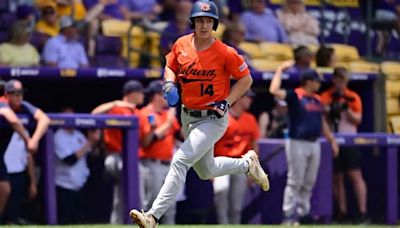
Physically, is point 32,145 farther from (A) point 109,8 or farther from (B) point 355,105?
(B) point 355,105

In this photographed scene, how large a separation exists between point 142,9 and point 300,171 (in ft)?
11.3

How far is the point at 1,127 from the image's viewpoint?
11.4 metres

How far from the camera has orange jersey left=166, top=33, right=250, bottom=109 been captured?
8.89 m

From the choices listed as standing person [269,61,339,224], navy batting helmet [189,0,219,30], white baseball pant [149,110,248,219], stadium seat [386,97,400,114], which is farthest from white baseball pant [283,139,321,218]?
navy batting helmet [189,0,219,30]

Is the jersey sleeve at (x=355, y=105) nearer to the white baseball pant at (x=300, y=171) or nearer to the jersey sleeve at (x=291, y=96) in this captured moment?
the white baseball pant at (x=300, y=171)

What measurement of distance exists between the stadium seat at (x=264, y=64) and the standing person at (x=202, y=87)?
5331mm

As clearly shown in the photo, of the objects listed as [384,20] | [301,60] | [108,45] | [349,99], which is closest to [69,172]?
[108,45]

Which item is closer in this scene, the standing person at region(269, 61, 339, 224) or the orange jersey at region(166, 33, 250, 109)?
the orange jersey at region(166, 33, 250, 109)

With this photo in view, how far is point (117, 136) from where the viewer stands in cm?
1234

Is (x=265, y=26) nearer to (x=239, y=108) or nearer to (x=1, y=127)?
(x=239, y=108)

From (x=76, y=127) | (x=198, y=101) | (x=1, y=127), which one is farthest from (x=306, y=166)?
(x=198, y=101)

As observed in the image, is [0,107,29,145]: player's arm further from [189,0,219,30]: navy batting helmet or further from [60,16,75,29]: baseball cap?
[189,0,219,30]: navy batting helmet

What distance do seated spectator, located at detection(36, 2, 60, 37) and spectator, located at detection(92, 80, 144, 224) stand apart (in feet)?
4.35

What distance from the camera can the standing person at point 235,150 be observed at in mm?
12945
